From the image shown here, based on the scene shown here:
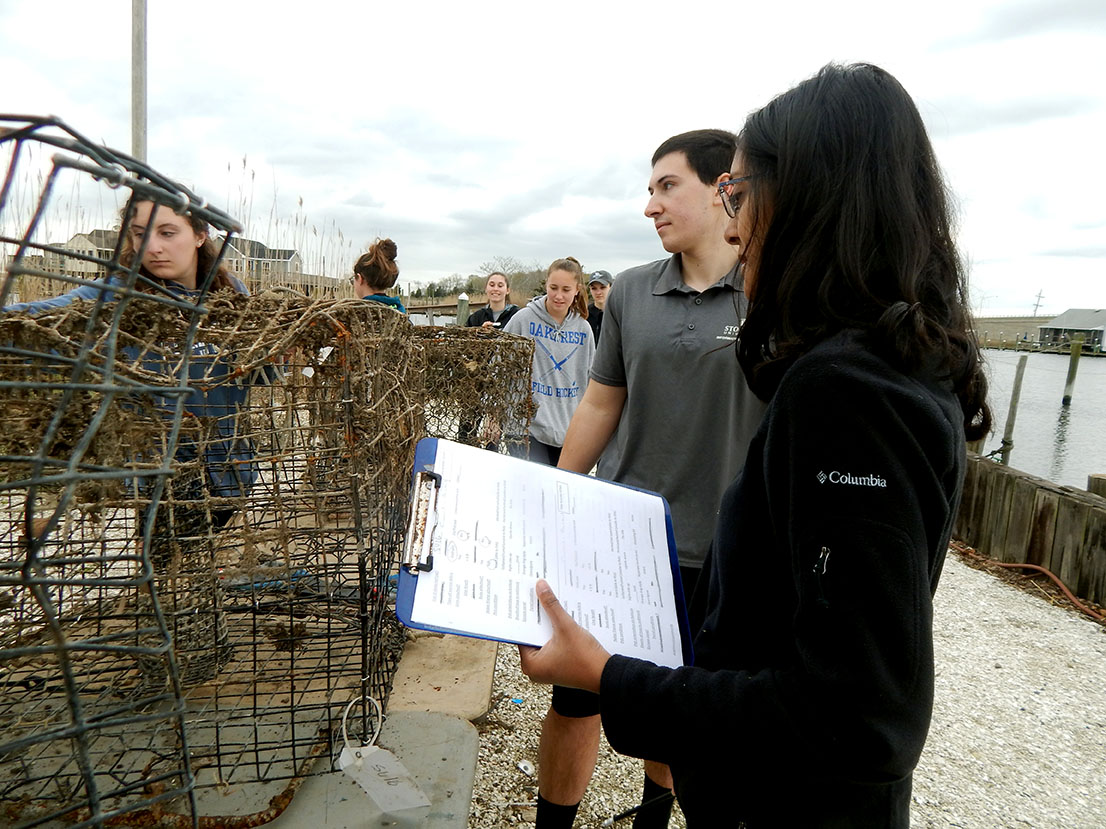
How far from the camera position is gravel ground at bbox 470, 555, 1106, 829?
2363mm

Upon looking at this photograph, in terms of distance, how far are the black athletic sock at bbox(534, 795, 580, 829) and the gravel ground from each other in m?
0.30

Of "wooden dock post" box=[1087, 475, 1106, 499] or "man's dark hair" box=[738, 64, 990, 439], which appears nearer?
"man's dark hair" box=[738, 64, 990, 439]

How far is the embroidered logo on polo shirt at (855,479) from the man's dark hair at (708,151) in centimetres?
156

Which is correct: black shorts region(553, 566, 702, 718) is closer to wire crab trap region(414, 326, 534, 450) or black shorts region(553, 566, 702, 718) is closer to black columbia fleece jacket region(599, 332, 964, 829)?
black columbia fleece jacket region(599, 332, 964, 829)

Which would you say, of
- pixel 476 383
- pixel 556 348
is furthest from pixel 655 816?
pixel 556 348

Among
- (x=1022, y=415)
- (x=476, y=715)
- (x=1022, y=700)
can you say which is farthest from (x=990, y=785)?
(x=1022, y=415)

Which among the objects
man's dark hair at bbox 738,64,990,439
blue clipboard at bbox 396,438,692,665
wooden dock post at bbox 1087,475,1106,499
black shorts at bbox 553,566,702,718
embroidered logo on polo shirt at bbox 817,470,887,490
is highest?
man's dark hair at bbox 738,64,990,439

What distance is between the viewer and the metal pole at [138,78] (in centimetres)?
541

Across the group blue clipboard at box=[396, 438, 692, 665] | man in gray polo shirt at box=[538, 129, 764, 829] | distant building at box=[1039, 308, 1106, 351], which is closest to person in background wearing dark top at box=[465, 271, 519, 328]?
man in gray polo shirt at box=[538, 129, 764, 829]

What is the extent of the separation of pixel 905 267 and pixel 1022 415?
103ft

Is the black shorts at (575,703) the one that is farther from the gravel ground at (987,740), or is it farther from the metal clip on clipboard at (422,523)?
the metal clip on clipboard at (422,523)

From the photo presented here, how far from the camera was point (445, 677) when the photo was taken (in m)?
2.66

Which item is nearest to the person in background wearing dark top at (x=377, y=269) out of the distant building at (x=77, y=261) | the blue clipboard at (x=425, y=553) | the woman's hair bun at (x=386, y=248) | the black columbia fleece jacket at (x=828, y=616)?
the woman's hair bun at (x=386, y=248)

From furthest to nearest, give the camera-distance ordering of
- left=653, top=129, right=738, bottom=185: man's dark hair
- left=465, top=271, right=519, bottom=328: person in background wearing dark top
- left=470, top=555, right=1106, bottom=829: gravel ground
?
left=465, top=271, right=519, bottom=328: person in background wearing dark top, left=470, top=555, right=1106, bottom=829: gravel ground, left=653, top=129, right=738, bottom=185: man's dark hair
